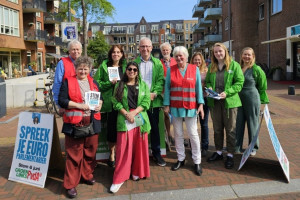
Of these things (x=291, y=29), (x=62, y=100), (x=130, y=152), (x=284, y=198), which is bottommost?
(x=284, y=198)

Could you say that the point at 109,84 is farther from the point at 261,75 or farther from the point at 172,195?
the point at 261,75

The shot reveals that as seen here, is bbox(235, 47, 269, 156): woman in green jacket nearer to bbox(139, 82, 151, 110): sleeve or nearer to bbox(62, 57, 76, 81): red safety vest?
bbox(139, 82, 151, 110): sleeve

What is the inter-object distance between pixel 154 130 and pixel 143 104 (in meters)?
0.84

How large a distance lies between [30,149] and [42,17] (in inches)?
1521

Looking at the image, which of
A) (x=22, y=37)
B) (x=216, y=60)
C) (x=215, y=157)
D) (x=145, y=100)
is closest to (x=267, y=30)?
(x=216, y=60)

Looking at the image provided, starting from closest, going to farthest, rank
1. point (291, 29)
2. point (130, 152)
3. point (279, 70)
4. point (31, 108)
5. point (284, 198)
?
point (284, 198) → point (130, 152) → point (31, 108) → point (291, 29) → point (279, 70)

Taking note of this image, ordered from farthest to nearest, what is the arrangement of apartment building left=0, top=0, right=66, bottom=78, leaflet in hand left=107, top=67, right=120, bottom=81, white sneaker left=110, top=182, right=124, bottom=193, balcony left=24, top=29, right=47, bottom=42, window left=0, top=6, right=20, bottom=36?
balcony left=24, top=29, right=47, bottom=42 → apartment building left=0, top=0, right=66, bottom=78 → window left=0, top=6, right=20, bottom=36 → leaflet in hand left=107, top=67, right=120, bottom=81 → white sneaker left=110, top=182, right=124, bottom=193

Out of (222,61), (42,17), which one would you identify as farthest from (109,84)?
(42,17)

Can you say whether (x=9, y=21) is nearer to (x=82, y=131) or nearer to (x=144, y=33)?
(x=82, y=131)

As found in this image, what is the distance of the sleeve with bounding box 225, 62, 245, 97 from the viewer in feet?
14.7

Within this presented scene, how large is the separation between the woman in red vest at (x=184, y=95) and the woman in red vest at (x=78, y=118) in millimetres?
1151

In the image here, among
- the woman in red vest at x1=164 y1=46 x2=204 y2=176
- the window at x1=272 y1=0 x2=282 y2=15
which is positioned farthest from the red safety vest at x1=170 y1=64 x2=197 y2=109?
the window at x1=272 y1=0 x2=282 y2=15

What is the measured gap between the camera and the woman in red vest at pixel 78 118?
3.80 meters

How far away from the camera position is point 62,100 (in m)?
3.77
